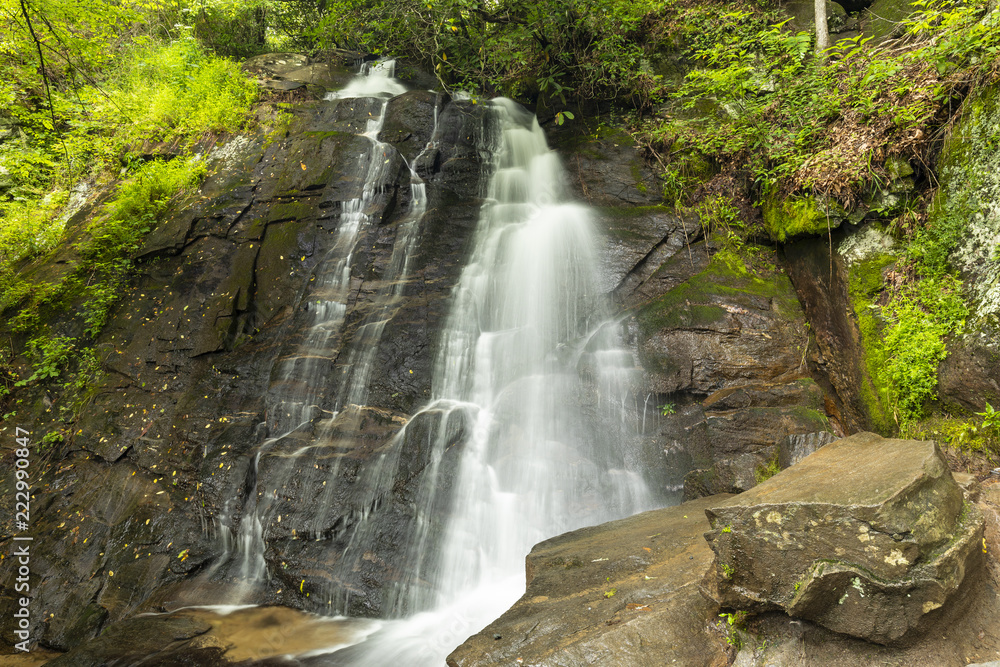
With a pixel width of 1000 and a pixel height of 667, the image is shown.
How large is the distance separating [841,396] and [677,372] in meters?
1.68

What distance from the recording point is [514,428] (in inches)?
231

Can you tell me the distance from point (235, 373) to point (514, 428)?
4.28 m

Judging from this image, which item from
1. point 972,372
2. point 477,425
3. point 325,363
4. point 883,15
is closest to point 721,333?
point 972,372

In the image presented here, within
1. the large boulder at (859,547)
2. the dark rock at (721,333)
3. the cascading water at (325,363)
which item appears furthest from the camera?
the cascading water at (325,363)

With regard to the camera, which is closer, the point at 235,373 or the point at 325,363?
the point at 325,363

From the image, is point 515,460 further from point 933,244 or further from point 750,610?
point 933,244

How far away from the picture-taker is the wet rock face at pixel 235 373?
5.58 m

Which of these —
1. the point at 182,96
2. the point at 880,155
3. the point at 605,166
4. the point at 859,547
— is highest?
the point at 182,96

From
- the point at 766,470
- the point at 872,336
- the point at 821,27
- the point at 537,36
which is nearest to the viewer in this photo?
the point at 766,470

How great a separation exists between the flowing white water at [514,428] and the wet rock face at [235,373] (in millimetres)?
459

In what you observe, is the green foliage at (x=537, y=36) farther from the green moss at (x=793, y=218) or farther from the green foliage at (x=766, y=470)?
the green foliage at (x=766, y=470)

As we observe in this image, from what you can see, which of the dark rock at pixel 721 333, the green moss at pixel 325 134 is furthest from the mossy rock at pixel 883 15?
the green moss at pixel 325 134

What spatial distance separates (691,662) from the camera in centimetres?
247

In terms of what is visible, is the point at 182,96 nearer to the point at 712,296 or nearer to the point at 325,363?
the point at 325,363
